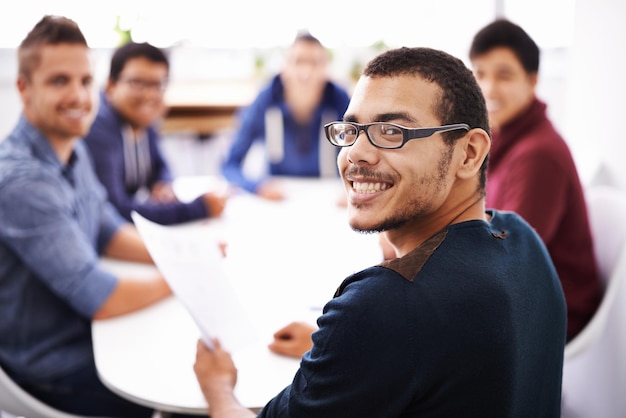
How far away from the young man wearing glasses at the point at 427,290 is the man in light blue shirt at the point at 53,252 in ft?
1.34

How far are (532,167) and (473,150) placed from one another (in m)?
0.71

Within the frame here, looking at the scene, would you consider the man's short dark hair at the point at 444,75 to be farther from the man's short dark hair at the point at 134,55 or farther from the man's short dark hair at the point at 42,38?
the man's short dark hair at the point at 134,55

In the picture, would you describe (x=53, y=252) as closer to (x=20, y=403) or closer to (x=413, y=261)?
(x=20, y=403)

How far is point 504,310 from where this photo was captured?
0.85 meters

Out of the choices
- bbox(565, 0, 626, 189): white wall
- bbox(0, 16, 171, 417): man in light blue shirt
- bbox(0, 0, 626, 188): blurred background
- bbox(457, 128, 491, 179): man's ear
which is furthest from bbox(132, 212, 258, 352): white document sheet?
bbox(0, 0, 626, 188): blurred background

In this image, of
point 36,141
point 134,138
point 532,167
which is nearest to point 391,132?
point 532,167

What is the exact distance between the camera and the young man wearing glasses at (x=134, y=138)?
2113mm

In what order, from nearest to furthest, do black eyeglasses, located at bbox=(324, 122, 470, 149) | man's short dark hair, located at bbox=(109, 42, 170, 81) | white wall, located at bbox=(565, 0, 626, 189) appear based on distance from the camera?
black eyeglasses, located at bbox=(324, 122, 470, 149) < white wall, located at bbox=(565, 0, 626, 189) < man's short dark hair, located at bbox=(109, 42, 170, 81)

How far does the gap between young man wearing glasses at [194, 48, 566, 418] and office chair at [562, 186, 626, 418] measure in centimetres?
70

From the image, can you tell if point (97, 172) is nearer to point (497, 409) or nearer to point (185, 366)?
point (185, 366)

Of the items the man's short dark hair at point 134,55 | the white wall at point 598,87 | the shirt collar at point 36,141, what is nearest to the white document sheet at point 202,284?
the shirt collar at point 36,141

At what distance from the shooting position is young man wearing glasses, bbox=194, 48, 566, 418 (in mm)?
792

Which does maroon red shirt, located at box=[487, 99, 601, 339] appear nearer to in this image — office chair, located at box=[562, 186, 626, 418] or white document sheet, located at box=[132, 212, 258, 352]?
office chair, located at box=[562, 186, 626, 418]

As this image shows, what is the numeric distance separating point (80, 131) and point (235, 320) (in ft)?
2.25
